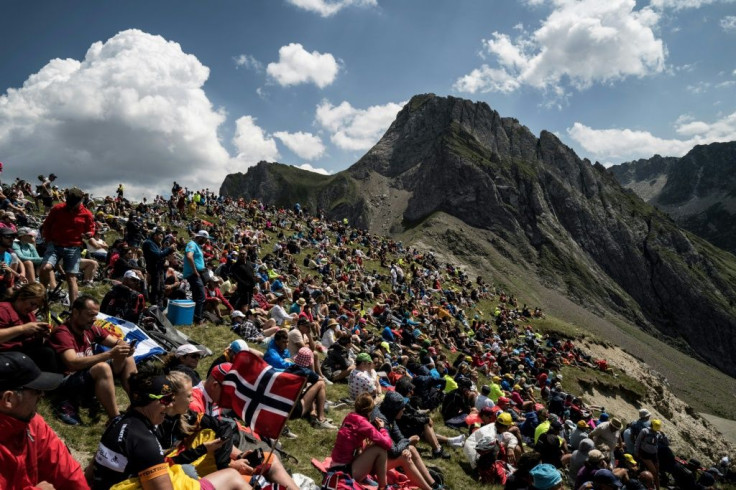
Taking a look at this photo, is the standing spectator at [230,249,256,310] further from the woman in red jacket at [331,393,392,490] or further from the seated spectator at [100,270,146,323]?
the woman in red jacket at [331,393,392,490]

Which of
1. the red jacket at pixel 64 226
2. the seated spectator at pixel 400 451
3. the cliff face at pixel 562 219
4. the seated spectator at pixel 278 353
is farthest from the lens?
the cliff face at pixel 562 219

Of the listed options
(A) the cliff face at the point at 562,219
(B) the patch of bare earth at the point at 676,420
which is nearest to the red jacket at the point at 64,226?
(B) the patch of bare earth at the point at 676,420

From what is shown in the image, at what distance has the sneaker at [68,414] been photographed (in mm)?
5859

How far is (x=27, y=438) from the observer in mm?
3539

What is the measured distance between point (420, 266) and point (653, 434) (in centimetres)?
3775

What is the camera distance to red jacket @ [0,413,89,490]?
338 centimetres

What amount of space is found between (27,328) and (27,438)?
1876mm

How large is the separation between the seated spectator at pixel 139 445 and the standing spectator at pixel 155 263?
8275 mm

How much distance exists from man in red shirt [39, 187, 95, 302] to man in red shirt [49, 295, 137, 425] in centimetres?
388

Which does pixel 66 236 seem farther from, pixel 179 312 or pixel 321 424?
pixel 321 424

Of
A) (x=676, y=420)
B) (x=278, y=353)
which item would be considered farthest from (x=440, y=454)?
(x=676, y=420)

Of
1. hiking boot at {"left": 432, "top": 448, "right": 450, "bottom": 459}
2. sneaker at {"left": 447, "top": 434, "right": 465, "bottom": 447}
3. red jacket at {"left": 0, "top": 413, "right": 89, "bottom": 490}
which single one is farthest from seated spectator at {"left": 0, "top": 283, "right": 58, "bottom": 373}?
sneaker at {"left": 447, "top": 434, "right": 465, "bottom": 447}

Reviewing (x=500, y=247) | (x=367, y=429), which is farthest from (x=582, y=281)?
(x=367, y=429)

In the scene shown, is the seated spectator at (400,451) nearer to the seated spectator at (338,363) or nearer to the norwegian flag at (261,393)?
the norwegian flag at (261,393)
